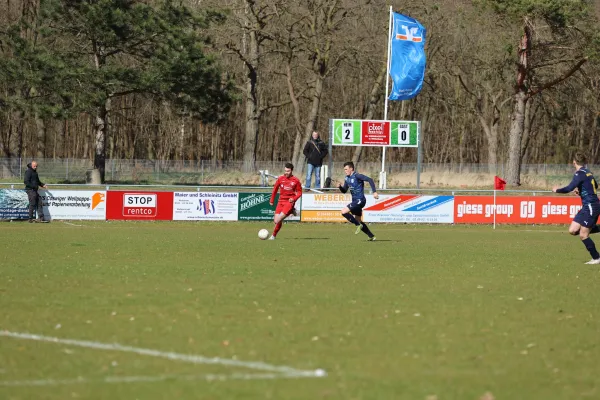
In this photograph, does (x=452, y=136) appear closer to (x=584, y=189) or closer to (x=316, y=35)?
(x=316, y=35)

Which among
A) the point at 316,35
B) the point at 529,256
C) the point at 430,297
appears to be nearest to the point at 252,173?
the point at 316,35

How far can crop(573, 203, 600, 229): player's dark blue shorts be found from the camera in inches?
715

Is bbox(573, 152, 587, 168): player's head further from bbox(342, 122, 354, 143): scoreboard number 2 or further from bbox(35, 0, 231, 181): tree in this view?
bbox(35, 0, 231, 181): tree

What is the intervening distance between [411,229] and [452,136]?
5424 centimetres

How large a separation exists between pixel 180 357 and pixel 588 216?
39.4 ft

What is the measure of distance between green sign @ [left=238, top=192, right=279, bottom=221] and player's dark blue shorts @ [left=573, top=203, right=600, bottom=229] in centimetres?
1794

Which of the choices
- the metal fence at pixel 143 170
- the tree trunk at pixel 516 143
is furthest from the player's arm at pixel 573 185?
the metal fence at pixel 143 170

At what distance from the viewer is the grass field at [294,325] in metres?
7.29

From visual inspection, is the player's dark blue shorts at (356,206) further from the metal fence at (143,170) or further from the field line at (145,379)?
the metal fence at (143,170)

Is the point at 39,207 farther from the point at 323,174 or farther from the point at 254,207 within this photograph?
the point at 323,174

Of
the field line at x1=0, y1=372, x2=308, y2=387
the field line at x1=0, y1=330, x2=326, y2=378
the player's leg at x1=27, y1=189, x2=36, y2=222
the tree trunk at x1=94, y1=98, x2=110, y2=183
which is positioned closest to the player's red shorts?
the player's leg at x1=27, y1=189, x2=36, y2=222

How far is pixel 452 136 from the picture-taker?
87000 millimetres

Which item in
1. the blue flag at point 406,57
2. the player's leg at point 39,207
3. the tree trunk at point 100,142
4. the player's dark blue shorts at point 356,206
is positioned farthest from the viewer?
the tree trunk at point 100,142

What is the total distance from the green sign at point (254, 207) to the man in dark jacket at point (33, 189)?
23.3ft
